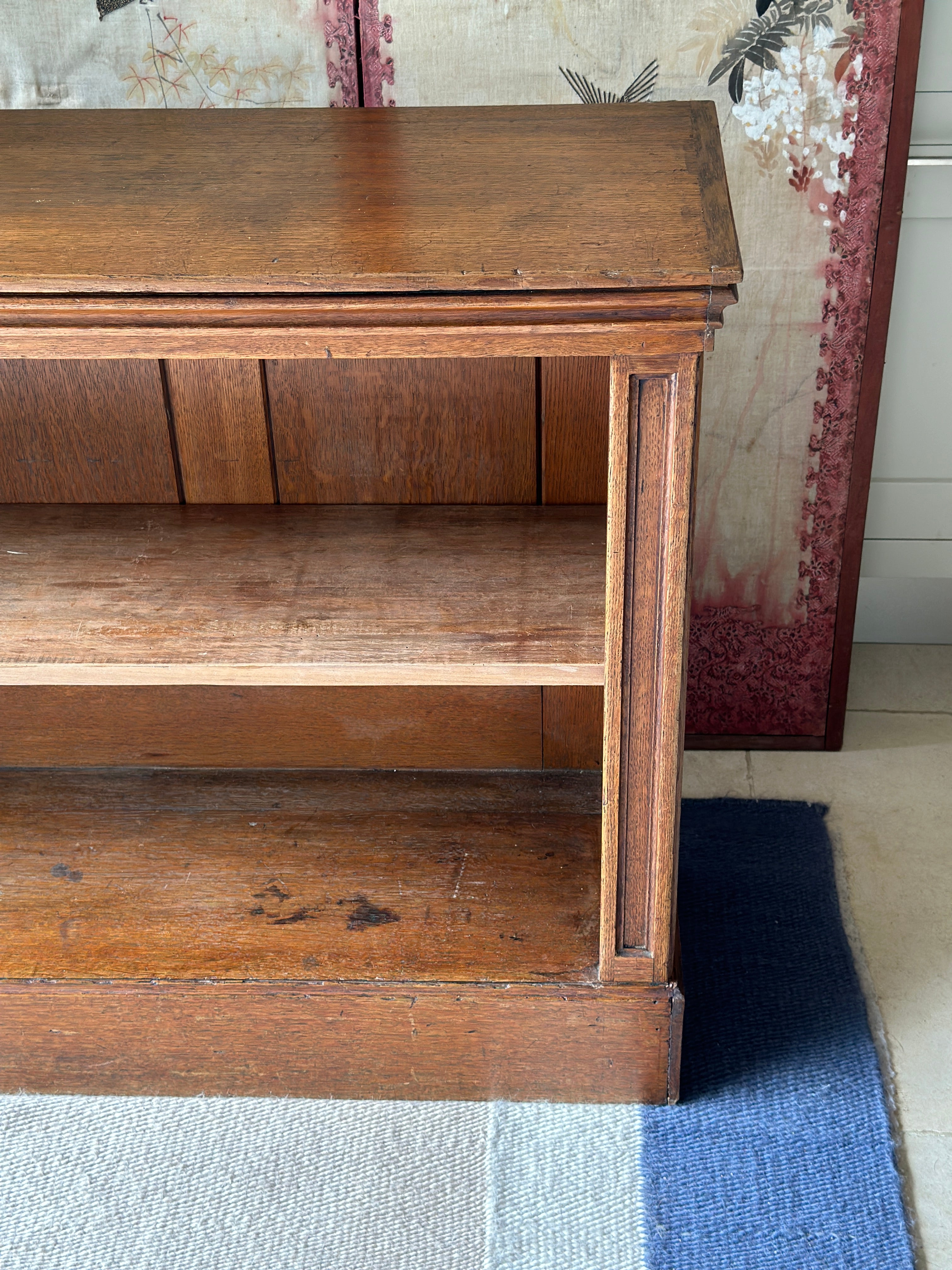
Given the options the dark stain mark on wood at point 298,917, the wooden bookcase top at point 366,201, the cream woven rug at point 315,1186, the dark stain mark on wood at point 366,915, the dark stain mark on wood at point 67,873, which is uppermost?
the wooden bookcase top at point 366,201

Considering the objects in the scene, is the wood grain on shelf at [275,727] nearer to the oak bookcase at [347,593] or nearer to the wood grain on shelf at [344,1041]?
the oak bookcase at [347,593]

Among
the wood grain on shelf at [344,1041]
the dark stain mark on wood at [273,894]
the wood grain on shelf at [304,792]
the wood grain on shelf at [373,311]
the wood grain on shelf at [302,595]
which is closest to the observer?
the wood grain on shelf at [373,311]

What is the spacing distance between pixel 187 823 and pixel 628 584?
2.76ft

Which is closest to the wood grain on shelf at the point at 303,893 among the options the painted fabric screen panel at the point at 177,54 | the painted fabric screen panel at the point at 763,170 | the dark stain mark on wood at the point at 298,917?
the dark stain mark on wood at the point at 298,917

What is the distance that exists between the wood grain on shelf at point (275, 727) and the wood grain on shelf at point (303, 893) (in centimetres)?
7

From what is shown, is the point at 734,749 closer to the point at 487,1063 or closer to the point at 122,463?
the point at 487,1063

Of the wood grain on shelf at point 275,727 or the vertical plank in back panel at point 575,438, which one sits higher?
the vertical plank in back panel at point 575,438

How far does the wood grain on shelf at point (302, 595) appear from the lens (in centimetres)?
139

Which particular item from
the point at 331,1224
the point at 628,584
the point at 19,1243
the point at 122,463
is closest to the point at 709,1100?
the point at 331,1224

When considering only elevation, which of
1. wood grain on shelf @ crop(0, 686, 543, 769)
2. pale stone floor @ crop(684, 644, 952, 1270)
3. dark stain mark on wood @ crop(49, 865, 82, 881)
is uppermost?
wood grain on shelf @ crop(0, 686, 543, 769)

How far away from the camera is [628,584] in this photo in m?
1.29

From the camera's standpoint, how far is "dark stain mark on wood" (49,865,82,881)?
1713mm

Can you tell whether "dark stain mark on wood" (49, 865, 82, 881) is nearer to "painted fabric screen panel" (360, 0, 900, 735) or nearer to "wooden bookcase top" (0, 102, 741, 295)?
"wooden bookcase top" (0, 102, 741, 295)

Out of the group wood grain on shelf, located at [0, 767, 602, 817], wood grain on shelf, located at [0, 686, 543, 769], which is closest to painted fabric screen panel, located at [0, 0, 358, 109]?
wood grain on shelf, located at [0, 686, 543, 769]
